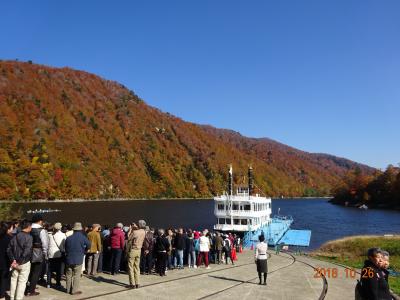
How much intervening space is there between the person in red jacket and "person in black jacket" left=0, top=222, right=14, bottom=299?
4.49 meters

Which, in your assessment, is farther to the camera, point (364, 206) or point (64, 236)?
point (364, 206)

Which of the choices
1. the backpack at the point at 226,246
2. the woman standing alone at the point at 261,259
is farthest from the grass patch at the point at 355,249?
the woman standing alone at the point at 261,259

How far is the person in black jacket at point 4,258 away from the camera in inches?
377

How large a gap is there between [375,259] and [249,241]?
38070mm

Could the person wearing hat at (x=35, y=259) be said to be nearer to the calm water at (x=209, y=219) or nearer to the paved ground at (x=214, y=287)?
the paved ground at (x=214, y=287)

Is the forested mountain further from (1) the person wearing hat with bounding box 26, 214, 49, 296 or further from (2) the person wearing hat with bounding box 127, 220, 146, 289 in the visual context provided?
(1) the person wearing hat with bounding box 26, 214, 49, 296

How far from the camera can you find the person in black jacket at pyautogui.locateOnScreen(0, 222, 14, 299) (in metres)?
9.57

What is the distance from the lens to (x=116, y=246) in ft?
45.8

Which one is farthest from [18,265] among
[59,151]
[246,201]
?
[59,151]

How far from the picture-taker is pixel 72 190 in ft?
539

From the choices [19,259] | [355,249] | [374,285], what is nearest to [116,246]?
[19,259]

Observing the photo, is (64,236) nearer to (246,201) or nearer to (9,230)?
(9,230)

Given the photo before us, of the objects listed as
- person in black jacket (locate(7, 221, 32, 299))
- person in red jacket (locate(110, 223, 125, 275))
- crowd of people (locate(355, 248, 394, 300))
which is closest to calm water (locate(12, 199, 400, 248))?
person in red jacket (locate(110, 223, 125, 275))

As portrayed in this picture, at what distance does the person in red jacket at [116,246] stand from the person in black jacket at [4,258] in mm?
4487
